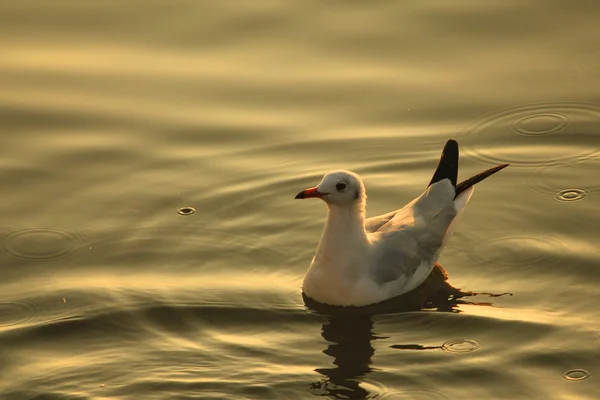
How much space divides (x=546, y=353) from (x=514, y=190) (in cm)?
275

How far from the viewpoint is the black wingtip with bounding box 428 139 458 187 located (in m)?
10.9

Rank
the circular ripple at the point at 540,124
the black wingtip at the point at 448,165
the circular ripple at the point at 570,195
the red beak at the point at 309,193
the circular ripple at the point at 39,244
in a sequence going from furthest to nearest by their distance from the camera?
the circular ripple at the point at 540,124 < the circular ripple at the point at 570,195 < the black wingtip at the point at 448,165 < the circular ripple at the point at 39,244 < the red beak at the point at 309,193

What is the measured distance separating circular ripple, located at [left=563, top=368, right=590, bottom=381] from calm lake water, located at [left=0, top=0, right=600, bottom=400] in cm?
1

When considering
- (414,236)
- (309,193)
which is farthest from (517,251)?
(309,193)

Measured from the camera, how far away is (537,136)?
39.6 ft

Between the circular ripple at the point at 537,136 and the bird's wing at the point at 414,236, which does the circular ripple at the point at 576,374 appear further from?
the circular ripple at the point at 537,136

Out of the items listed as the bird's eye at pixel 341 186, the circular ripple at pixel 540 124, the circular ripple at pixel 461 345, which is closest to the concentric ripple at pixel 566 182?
the circular ripple at pixel 540 124

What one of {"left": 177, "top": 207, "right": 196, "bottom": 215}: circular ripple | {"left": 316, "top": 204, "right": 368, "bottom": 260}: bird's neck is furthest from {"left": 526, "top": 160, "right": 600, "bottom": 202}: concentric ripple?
{"left": 177, "top": 207, "right": 196, "bottom": 215}: circular ripple

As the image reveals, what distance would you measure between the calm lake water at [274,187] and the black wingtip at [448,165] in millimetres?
420

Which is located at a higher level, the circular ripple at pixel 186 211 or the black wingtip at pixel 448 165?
the black wingtip at pixel 448 165

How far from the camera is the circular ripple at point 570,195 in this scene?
11002mm

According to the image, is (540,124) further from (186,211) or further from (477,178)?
(186,211)

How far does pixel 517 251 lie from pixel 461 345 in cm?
154

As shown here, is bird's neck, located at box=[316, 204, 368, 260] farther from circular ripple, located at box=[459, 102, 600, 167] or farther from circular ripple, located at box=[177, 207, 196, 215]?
circular ripple, located at box=[459, 102, 600, 167]
